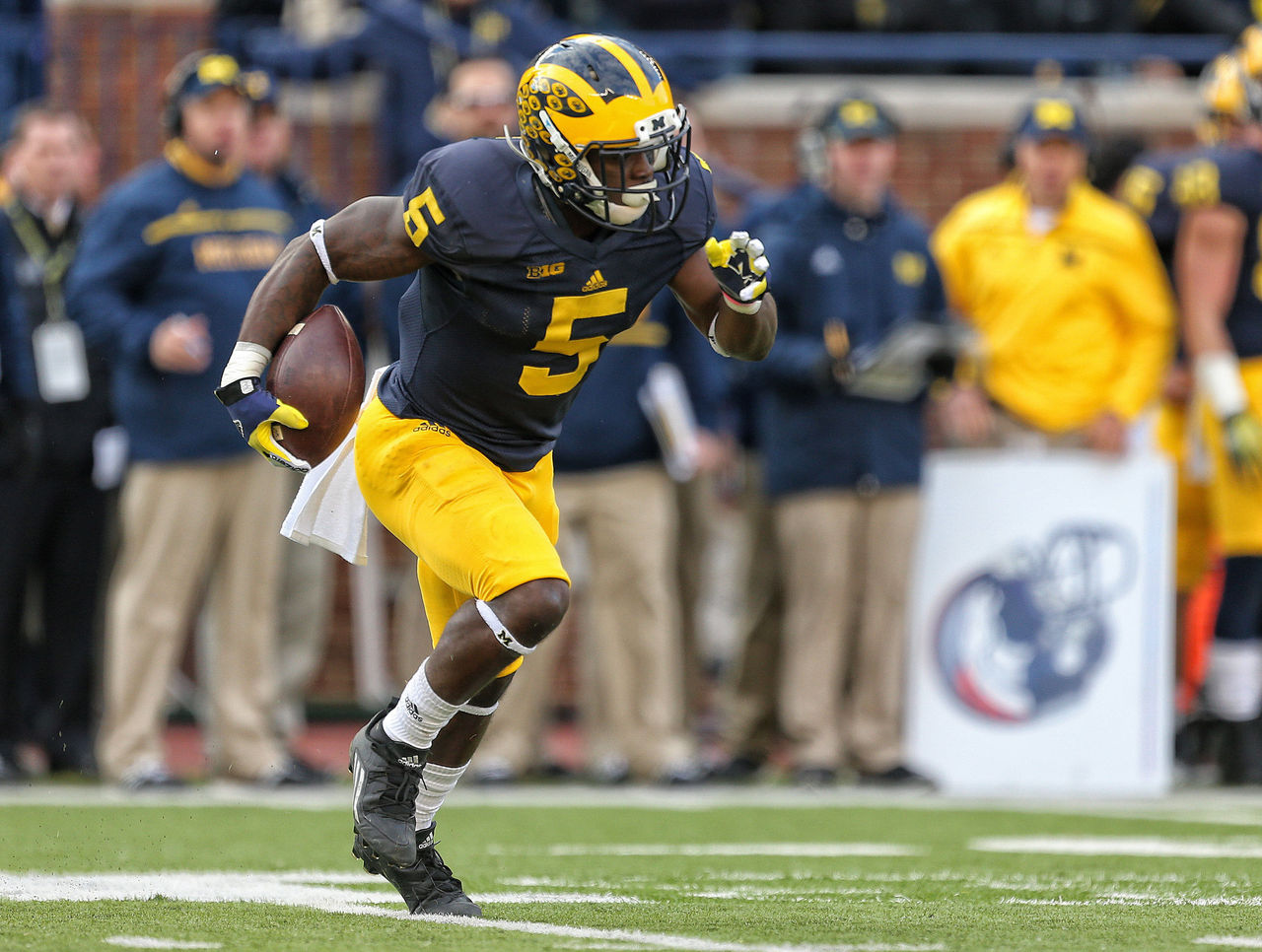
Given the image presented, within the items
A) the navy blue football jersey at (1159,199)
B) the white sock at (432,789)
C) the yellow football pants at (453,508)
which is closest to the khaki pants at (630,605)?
the navy blue football jersey at (1159,199)

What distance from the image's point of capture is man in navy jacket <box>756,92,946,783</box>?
764cm

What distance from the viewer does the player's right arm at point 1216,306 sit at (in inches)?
300

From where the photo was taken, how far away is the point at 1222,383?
7672 mm

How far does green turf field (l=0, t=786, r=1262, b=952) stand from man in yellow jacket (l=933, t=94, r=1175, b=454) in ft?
5.10

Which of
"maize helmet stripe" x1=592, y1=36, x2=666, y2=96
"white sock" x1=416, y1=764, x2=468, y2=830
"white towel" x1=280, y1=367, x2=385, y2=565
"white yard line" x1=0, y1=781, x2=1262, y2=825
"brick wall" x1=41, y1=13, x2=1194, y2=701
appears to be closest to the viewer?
"maize helmet stripe" x1=592, y1=36, x2=666, y2=96

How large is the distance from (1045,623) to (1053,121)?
1.87 meters

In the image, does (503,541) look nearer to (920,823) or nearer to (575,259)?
(575,259)

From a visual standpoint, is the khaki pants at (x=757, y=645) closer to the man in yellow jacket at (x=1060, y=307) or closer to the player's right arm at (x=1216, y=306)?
the man in yellow jacket at (x=1060, y=307)

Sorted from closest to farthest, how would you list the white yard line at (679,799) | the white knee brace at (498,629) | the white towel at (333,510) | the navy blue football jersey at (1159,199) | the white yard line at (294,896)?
1. the white yard line at (294,896)
2. the white knee brace at (498,629)
3. the white towel at (333,510)
4. the white yard line at (679,799)
5. the navy blue football jersey at (1159,199)

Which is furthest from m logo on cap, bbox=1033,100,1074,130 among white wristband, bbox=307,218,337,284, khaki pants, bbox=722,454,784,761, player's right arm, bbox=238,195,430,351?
white wristband, bbox=307,218,337,284

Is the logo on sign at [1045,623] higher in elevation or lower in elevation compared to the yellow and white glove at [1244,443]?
lower

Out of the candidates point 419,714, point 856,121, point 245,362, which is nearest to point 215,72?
point 856,121

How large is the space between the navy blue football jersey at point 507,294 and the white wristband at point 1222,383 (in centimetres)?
360

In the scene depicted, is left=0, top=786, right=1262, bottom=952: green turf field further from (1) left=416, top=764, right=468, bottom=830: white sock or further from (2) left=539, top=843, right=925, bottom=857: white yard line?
(1) left=416, top=764, right=468, bottom=830: white sock
